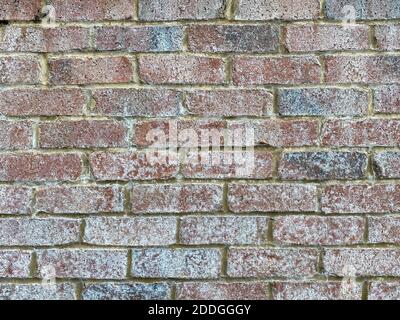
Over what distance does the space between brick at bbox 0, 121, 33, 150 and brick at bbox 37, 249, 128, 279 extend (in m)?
0.30

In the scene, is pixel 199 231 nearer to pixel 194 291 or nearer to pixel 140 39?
pixel 194 291

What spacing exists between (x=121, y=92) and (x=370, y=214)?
2.52 feet

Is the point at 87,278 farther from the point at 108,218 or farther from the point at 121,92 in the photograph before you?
the point at 121,92

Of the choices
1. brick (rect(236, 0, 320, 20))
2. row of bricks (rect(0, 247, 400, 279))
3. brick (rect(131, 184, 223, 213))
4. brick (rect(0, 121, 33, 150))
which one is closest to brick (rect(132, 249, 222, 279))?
row of bricks (rect(0, 247, 400, 279))

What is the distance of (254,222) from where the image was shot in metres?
1.55

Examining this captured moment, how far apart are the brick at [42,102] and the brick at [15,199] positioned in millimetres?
208

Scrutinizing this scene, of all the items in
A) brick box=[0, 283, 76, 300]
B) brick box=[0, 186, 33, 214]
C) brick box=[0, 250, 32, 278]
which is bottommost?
brick box=[0, 283, 76, 300]

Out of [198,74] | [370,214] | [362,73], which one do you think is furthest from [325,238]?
[198,74]

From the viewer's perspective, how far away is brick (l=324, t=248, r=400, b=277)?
5.08ft

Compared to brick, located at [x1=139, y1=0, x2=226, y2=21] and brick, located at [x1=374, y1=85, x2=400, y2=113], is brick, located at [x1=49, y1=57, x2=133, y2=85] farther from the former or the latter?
brick, located at [x1=374, y1=85, x2=400, y2=113]

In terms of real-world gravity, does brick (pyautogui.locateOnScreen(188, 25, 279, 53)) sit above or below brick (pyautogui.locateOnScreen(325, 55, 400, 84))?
above

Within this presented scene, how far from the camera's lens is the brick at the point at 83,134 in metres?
1.55

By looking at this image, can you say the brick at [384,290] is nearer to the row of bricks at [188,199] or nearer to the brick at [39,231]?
the row of bricks at [188,199]

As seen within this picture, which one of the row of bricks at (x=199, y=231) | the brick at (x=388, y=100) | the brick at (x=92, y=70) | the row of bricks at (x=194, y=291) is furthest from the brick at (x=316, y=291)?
the brick at (x=92, y=70)
